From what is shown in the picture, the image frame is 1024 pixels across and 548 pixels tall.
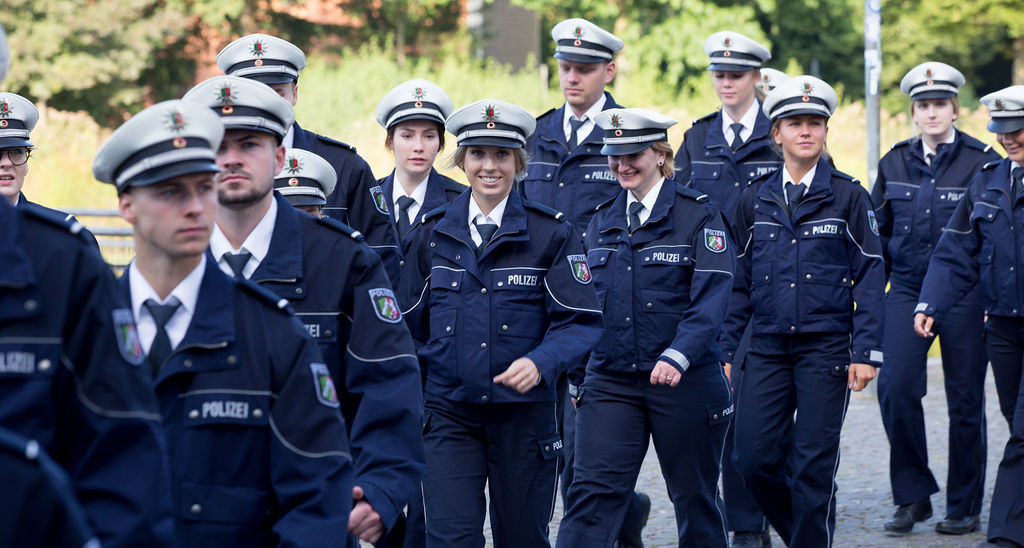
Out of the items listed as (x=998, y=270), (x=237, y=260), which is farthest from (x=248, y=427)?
(x=998, y=270)

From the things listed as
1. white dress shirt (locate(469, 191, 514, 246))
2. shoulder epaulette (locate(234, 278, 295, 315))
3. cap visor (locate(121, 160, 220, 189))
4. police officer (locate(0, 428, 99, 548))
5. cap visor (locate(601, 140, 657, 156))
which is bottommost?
police officer (locate(0, 428, 99, 548))

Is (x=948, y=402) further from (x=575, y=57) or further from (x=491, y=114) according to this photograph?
(x=491, y=114)

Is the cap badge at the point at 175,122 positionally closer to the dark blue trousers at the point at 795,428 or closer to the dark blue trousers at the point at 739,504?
the dark blue trousers at the point at 795,428

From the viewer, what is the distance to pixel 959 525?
845cm

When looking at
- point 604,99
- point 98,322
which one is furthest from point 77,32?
point 98,322

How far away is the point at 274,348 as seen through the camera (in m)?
3.60

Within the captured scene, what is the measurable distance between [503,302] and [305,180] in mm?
908

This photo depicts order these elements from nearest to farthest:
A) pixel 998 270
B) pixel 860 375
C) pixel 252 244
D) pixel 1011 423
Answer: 1. pixel 252 244
2. pixel 860 375
3. pixel 998 270
4. pixel 1011 423

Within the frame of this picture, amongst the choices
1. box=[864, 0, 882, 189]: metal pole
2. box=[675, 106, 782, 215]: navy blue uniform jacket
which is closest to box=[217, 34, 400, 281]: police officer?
box=[675, 106, 782, 215]: navy blue uniform jacket

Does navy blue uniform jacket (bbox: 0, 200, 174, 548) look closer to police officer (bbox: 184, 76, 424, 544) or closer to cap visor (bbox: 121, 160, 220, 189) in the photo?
cap visor (bbox: 121, 160, 220, 189)

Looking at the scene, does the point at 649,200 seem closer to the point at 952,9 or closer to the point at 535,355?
the point at 535,355

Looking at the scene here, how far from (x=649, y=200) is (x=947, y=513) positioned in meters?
3.07

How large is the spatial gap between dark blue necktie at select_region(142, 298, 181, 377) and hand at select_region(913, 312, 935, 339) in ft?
18.2

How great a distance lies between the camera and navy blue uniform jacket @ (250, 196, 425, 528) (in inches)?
→ 164
